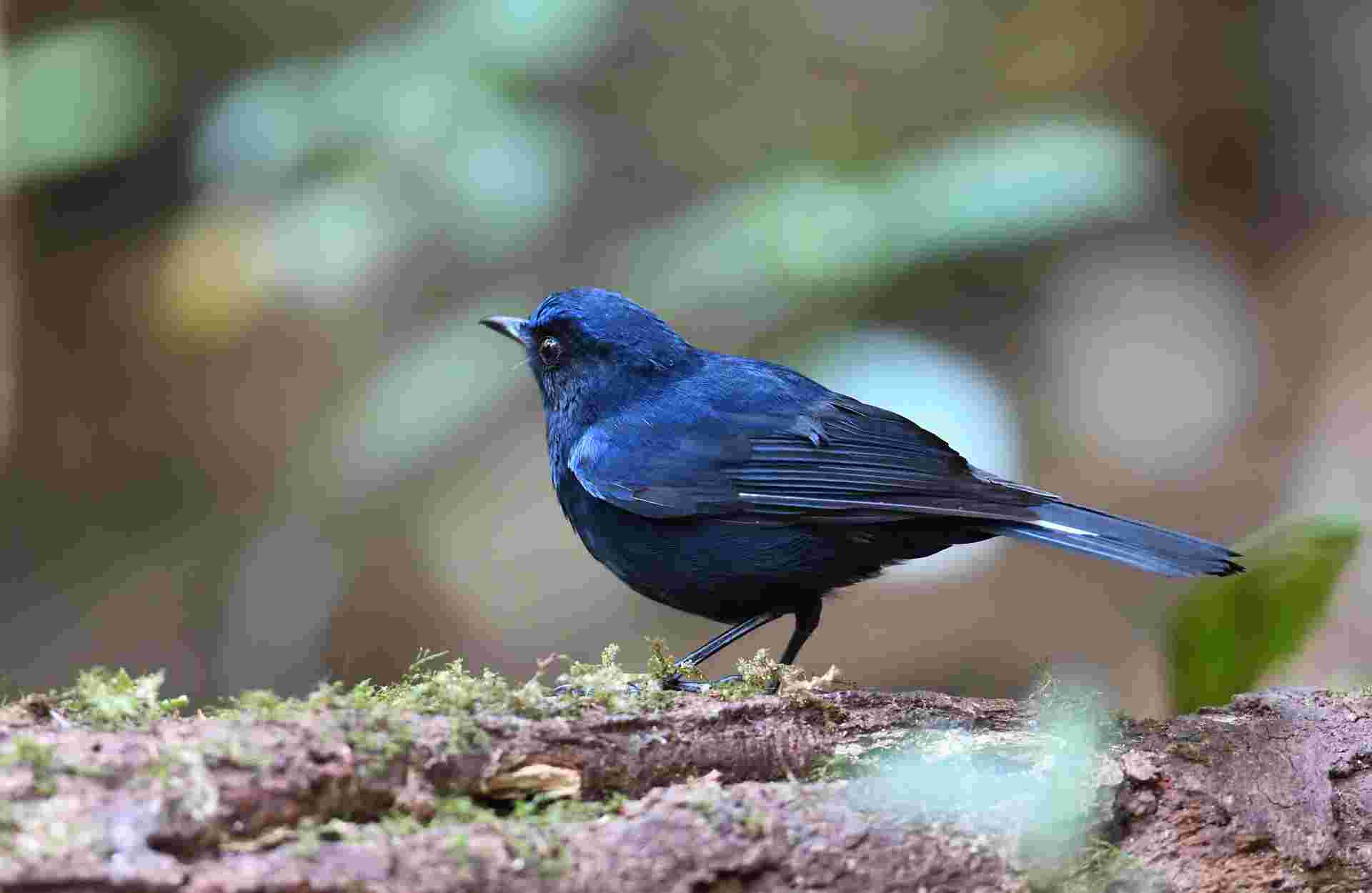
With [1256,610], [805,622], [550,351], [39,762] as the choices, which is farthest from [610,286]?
[39,762]

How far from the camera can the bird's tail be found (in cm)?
332

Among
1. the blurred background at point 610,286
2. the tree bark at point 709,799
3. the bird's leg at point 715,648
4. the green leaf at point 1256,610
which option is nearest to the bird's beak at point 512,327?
the blurred background at point 610,286

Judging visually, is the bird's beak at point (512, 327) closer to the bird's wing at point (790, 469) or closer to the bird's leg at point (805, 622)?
the bird's wing at point (790, 469)

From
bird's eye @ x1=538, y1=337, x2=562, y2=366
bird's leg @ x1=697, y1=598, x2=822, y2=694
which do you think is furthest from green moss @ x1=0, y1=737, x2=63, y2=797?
bird's eye @ x1=538, y1=337, x2=562, y2=366

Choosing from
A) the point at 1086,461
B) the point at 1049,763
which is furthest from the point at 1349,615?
the point at 1049,763

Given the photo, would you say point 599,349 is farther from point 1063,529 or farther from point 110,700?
point 110,700

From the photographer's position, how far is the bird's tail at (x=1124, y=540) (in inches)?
131

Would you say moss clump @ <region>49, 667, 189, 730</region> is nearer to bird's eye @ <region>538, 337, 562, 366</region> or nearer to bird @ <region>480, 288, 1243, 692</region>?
bird @ <region>480, 288, 1243, 692</region>

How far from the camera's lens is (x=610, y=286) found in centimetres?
724

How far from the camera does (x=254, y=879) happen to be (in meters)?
2.12

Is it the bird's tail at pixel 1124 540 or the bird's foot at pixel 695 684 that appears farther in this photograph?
the bird's foot at pixel 695 684

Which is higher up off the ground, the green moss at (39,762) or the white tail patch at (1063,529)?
the white tail patch at (1063,529)

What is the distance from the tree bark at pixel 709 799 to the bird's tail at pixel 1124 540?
43 centimetres

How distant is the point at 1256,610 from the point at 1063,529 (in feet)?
2.72
